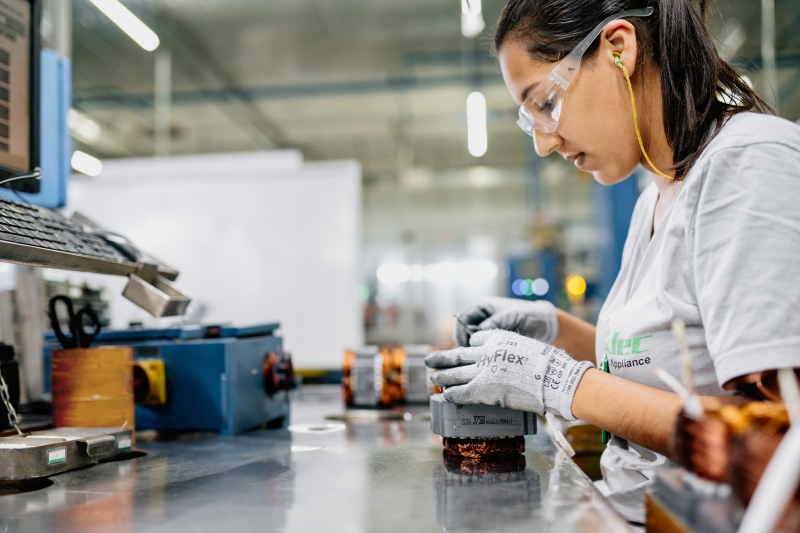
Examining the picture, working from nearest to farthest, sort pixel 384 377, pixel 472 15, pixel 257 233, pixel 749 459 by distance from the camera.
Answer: pixel 749 459
pixel 384 377
pixel 472 15
pixel 257 233

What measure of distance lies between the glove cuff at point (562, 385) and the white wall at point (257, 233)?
3.10m

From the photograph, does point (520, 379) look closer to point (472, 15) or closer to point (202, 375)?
point (202, 375)

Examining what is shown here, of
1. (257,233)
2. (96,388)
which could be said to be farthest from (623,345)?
(257,233)

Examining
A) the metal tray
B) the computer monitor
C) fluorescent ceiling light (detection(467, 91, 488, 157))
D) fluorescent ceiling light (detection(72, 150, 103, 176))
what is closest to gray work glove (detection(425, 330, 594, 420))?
the metal tray

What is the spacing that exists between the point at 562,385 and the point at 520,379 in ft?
0.21

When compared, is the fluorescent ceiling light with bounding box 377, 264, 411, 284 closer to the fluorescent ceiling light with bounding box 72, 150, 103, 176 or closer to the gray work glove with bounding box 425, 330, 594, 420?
the fluorescent ceiling light with bounding box 72, 150, 103, 176

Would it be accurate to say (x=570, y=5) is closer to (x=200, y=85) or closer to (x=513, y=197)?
(x=200, y=85)

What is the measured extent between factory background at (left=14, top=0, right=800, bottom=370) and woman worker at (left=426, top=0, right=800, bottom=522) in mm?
215

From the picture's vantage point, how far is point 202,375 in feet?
4.14

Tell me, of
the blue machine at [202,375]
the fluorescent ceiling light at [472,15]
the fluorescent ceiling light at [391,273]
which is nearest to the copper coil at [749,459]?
the blue machine at [202,375]

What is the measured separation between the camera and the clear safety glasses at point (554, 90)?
1007 mm

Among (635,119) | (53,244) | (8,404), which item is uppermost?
(635,119)

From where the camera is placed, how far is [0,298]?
131cm

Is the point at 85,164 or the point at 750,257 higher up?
the point at 85,164
